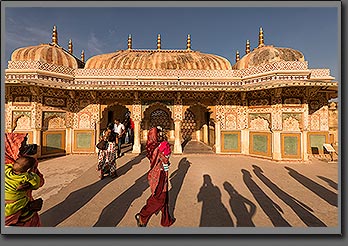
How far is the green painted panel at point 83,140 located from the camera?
763 cm

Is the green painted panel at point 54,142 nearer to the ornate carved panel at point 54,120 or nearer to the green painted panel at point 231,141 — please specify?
the ornate carved panel at point 54,120

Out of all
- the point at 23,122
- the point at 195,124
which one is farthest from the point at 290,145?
the point at 23,122

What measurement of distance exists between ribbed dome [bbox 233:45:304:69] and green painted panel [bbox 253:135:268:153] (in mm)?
3363

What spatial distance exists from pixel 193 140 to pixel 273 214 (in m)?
9.16

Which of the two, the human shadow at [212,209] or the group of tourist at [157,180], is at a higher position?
the group of tourist at [157,180]

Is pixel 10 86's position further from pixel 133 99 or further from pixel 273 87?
pixel 273 87

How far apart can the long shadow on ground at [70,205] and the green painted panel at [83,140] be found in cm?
385

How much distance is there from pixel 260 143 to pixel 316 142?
110 inches

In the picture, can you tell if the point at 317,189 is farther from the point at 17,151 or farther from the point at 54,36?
the point at 54,36

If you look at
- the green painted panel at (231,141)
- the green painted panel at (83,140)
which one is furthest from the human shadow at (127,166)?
the green painted panel at (231,141)

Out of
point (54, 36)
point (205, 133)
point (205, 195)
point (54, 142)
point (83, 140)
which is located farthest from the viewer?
point (205, 133)

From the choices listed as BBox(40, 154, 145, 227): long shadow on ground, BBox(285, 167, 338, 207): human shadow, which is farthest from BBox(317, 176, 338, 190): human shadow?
BBox(40, 154, 145, 227): long shadow on ground

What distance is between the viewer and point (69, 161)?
648cm

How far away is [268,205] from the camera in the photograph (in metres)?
3.17
